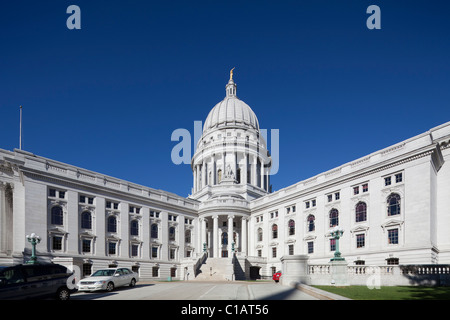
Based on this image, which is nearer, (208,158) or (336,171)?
(336,171)

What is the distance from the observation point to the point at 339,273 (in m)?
22.0

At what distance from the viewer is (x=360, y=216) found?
4094 cm

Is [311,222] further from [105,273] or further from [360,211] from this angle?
[105,273]

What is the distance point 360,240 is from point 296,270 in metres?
21.3

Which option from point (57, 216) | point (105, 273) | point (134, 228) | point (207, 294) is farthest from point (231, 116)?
point (207, 294)

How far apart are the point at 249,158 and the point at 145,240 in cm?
3691

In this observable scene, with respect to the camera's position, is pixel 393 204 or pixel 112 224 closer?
pixel 393 204

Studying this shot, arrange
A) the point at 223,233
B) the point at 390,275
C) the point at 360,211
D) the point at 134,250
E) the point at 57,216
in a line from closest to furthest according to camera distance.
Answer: the point at 390,275 < the point at 360,211 < the point at 57,216 < the point at 134,250 < the point at 223,233

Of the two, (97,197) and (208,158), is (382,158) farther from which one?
(208,158)

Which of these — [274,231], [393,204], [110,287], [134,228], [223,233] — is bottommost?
[223,233]

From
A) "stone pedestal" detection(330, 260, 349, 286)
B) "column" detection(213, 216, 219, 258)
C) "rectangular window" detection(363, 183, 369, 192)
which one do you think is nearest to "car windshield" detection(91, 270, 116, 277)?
"stone pedestal" detection(330, 260, 349, 286)

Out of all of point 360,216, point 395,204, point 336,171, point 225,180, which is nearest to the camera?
point 395,204
